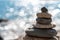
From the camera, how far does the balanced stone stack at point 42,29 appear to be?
21.3ft

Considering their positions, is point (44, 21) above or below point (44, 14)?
below

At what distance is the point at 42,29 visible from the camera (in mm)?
6656

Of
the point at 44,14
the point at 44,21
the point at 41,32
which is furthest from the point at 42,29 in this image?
the point at 44,14

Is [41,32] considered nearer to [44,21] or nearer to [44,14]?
[44,21]

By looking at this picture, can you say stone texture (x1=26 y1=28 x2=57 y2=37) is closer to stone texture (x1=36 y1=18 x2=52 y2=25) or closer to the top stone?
stone texture (x1=36 y1=18 x2=52 y2=25)

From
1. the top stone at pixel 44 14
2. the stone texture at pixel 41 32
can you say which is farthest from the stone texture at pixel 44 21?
the stone texture at pixel 41 32

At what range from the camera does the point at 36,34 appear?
6.50 meters

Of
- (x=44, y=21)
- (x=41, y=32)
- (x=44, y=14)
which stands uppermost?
(x=44, y=14)

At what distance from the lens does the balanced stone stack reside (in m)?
6.49

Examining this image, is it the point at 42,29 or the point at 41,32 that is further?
the point at 42,29

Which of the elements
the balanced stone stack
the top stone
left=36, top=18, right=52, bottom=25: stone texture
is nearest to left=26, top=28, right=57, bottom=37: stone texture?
the balanced stone stack

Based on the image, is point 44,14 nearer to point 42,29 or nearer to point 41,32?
point 42,29

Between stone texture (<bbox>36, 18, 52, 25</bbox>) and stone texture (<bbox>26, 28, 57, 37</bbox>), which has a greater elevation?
stone texture (<bbox>36, 18, 52, 25</bbox>)

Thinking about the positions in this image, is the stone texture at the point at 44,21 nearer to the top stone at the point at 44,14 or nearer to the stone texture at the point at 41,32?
the top stone at the point at 44,14
